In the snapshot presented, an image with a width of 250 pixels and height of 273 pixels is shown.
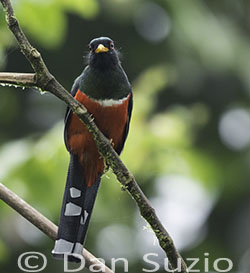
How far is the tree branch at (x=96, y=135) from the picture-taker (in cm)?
280

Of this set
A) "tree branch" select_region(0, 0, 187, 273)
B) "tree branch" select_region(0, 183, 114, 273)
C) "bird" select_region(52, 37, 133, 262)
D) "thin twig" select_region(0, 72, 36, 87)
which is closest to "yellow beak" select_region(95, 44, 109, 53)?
"bird" select_region(52, 37, 133, 262)

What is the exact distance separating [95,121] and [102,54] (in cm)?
46

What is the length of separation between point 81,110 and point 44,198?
2.81 metres

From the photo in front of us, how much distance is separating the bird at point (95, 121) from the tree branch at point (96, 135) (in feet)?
2.50

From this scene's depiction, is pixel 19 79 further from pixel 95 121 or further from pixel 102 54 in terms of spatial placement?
pixel 102 54

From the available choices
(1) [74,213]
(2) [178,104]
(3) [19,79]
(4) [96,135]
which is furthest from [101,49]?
(2) [178,104]

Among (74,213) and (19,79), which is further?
(74,213)

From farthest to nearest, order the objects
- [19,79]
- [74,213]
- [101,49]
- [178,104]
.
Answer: [178,104], [101,49], [74,213], [19,79]

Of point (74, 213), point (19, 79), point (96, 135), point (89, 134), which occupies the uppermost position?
point (89, 134)

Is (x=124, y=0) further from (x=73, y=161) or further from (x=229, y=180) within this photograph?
(x=73, y=161)

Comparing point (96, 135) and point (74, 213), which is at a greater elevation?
point (96, 135)

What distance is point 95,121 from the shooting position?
13.4 feet

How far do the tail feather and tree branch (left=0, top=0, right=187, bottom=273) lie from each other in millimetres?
553

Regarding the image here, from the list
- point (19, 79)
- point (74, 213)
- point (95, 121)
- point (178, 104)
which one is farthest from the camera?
point (178, 104)
